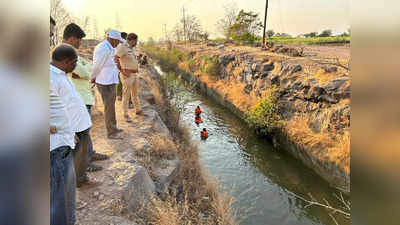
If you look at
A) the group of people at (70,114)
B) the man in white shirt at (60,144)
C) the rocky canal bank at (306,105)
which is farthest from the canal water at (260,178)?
the man in white shirt at (60,144)

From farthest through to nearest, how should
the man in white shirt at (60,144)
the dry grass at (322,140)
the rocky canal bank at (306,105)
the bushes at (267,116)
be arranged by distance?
the bushes at (267,116) < the rocky canal bank at (306,105) < the dry grass at (322,140) < the man in white shirt at (60,144)

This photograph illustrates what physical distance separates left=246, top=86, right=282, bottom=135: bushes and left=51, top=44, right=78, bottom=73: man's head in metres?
8.27

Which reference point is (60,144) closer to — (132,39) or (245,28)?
(132,39)

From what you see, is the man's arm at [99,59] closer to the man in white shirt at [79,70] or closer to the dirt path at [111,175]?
the man in white shirt at [79,70]

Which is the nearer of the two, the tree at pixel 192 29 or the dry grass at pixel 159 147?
the dry grass at pixel 159 147

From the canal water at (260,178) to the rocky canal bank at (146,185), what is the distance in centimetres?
69

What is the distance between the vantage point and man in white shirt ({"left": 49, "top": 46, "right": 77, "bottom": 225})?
1938mm

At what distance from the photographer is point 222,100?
15.1m

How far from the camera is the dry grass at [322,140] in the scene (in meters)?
7.10

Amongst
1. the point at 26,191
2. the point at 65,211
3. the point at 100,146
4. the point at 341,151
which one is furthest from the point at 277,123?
the point at 26,191

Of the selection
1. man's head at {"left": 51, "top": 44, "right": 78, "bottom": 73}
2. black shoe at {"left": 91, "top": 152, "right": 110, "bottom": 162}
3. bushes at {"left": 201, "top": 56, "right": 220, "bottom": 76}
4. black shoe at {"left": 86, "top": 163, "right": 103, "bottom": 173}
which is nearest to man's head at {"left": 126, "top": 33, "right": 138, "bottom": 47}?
black shoe at {"left": 91, "top": 152, "right": 110, "bottom": 162}

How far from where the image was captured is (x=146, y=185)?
4.05 m

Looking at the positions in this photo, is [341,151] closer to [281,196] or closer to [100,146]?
[281,196]

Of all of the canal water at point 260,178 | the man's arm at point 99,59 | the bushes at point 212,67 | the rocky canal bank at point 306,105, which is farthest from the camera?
the bushes at point 212,67
